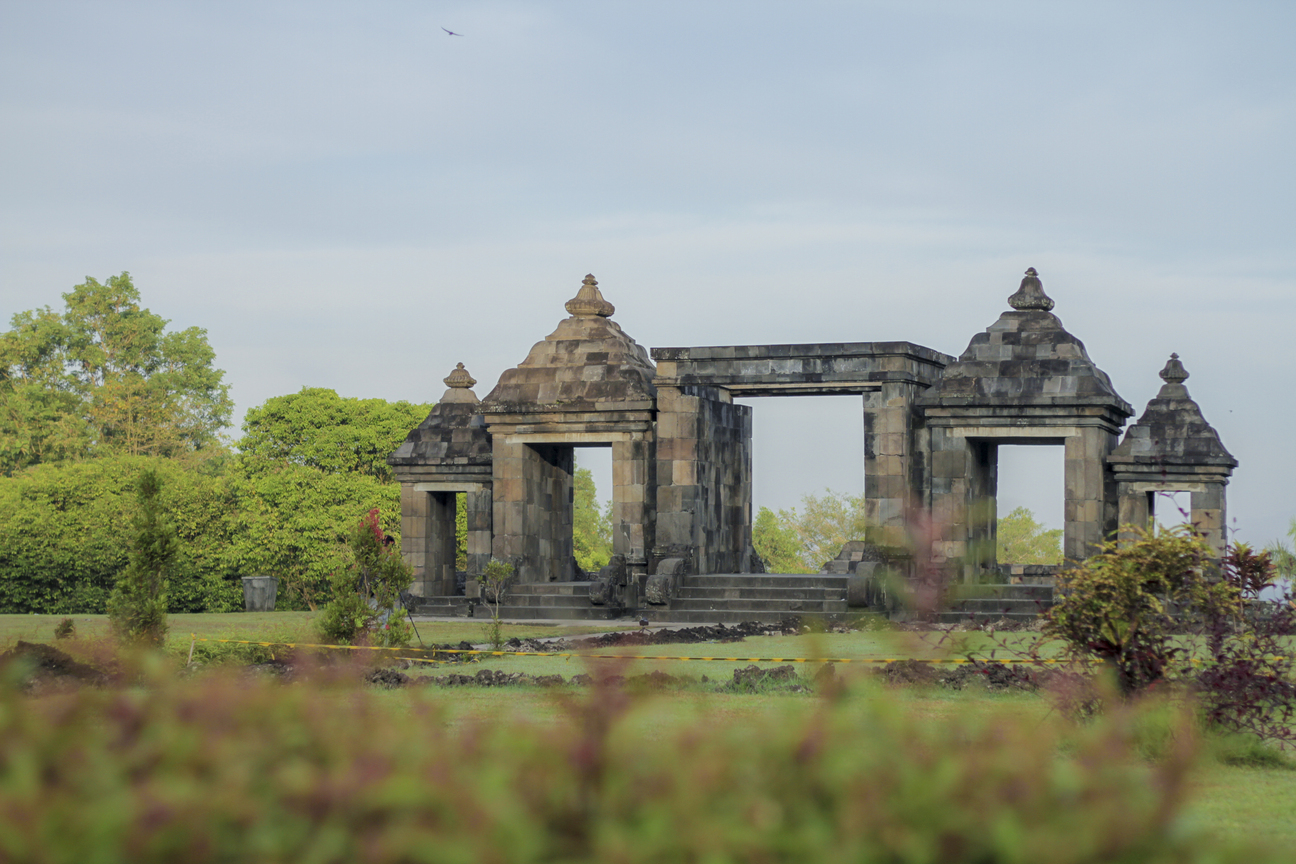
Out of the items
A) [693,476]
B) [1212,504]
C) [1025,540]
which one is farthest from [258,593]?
[1025,540]

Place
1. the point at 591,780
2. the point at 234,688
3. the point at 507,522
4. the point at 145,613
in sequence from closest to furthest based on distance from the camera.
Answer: the point at 591,780 → the point at 234,688 → the point at 145,613 → the point at 507,522

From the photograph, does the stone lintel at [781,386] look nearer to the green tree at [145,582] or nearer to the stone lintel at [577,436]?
the stone lintel at [577,436]

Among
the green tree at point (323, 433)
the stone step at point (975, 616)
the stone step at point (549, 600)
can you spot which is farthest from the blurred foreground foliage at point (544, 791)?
the green tree at point (323, 433)

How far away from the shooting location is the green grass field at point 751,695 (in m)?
7.44

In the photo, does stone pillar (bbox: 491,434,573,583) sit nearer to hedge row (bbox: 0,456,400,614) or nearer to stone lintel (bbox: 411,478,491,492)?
stone lintel (bbox: 411,478,491,492)

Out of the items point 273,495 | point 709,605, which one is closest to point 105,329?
point 273,495

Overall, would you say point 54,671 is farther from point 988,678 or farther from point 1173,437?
point 1173,437

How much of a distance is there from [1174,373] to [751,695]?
19.4 metres

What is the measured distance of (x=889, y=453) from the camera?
84.1ft

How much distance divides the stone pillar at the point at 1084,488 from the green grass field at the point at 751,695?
233 inches

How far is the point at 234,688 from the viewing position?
3.78m

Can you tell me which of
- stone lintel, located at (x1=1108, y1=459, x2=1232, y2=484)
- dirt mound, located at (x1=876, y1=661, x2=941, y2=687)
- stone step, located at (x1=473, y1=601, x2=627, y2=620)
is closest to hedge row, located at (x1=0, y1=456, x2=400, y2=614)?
stone step, located at (x1=473, y1=601, x2=627, y2=620)

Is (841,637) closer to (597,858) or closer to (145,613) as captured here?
(145,613)

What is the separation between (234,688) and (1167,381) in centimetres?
2804
